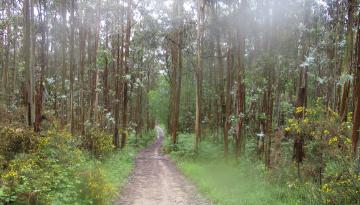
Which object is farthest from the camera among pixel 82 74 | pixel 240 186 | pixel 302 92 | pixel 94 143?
pixel 82 74

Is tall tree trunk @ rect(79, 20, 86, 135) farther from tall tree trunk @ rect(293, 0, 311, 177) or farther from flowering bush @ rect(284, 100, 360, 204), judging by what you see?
flowering bush @ rect(284, 100, 360, 204)

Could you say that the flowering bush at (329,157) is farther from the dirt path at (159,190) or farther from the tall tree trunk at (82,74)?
the tall tree trunk at (82,74)

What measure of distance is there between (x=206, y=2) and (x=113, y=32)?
29.9 feet

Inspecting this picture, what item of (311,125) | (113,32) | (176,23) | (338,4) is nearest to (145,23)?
(176,23)

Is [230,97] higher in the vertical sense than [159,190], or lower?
higher

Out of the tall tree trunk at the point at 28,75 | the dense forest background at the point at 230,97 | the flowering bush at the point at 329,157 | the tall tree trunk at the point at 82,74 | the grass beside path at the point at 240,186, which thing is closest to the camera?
the flowering bush at the point at 329,157

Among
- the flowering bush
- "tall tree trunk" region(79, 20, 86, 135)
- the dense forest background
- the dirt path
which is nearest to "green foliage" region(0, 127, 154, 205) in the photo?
the dense forest background

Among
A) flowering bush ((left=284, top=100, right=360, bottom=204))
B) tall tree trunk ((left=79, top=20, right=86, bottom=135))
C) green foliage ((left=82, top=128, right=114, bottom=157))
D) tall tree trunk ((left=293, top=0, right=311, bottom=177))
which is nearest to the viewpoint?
flowering bush ((left=284, top=100, right=360, bottom=204))

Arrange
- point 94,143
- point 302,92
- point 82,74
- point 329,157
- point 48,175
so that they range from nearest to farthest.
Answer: point 48,175 → point 329,157 → point 302,92 → point 94,143 → point 82,74

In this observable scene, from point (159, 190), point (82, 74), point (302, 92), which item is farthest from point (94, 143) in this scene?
point (302, 92)

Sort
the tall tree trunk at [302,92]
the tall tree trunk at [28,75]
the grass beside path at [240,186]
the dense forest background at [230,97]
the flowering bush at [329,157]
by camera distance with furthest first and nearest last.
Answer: the tall tree trunk at [28,75] < the tall tree trunk at [302,92] < the grass beside path at [240,186] < the dense forest background at [230,97] < the flowering bush at [329,157]

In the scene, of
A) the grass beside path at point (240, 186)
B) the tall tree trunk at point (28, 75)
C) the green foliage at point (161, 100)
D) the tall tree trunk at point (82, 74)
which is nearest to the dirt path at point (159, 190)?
the grass beside path at point (240, 186)

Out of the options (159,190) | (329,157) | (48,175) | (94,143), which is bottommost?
(159,190)

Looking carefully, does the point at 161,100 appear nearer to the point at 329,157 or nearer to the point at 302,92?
the point at 302,92
